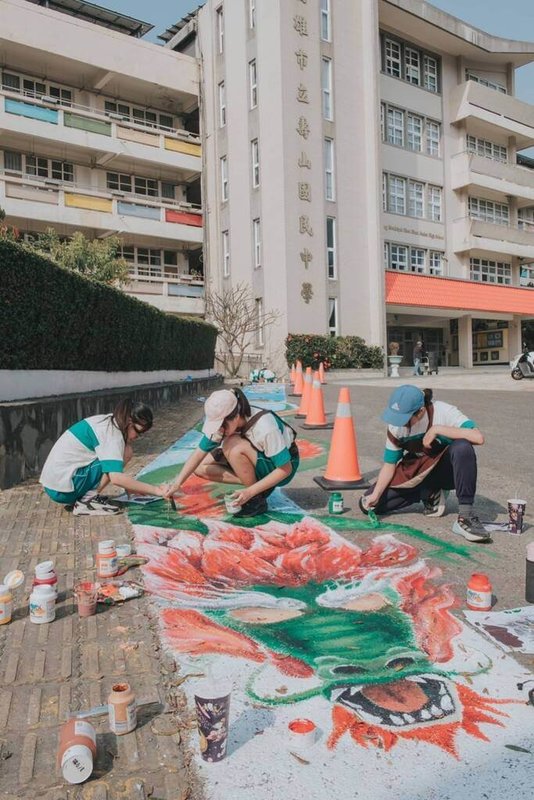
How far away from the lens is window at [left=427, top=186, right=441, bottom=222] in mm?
35000

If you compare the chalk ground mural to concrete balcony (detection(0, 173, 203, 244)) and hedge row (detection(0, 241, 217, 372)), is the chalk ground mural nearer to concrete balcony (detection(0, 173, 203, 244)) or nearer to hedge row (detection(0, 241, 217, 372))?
hedge row (detection(0, 241, 217, 372))

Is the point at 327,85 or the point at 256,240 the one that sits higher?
the point at 327,85

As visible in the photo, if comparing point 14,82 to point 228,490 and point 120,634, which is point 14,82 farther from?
point 120,634

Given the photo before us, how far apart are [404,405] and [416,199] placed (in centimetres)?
3322

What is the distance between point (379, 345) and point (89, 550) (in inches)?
1059

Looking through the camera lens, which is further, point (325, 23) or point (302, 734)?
point (325, 23)

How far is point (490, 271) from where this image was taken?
38.5 metres

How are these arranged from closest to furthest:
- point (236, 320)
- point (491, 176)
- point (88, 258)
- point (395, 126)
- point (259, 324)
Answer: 1. point (88, 258)
2. point (259, 324)
3. point (236, 320)
4. point (395, 126)
5. point (491, 176)

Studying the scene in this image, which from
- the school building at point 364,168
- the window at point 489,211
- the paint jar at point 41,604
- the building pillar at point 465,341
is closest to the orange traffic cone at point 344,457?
the paint jar at point 41,604

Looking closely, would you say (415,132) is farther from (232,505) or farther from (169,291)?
(232,505)

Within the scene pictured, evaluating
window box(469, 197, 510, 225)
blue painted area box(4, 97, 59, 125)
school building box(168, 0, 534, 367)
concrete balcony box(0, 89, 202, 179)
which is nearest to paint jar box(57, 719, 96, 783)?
school building box(168, 0, 534, 367)

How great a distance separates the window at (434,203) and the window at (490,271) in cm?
391

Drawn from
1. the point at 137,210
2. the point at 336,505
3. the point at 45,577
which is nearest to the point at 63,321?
the point at 336,505

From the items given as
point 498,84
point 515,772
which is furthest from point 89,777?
point 498,84
